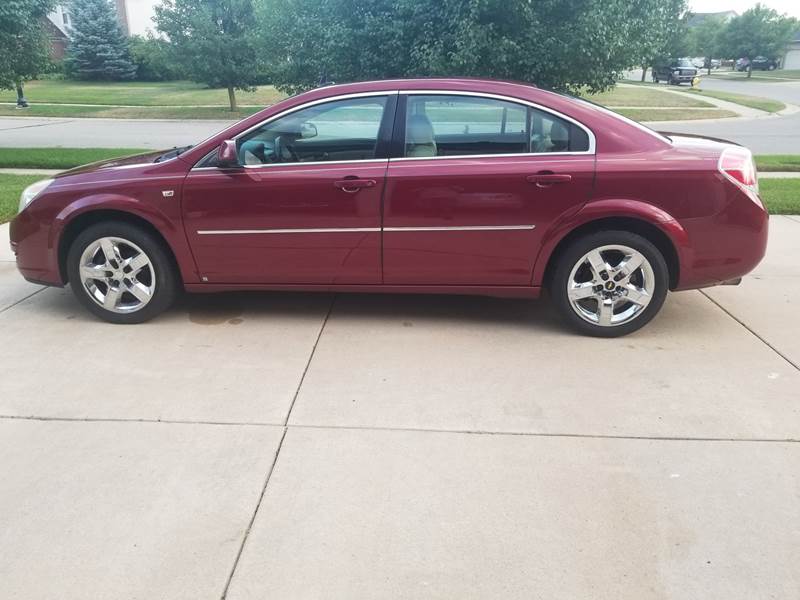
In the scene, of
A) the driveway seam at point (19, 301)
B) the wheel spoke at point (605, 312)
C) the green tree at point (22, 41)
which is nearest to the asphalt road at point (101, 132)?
the green tree at point (22, 41)

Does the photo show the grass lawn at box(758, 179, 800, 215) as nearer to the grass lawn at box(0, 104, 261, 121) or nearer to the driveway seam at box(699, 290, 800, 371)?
the driveway seam at box(699, 290, 800, 371)

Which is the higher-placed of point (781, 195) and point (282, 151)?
point (282, 151)

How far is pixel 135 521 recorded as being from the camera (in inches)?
112

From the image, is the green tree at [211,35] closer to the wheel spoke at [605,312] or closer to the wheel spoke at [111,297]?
the wheel spoke at [111,297]

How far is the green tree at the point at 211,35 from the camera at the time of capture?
2502cm

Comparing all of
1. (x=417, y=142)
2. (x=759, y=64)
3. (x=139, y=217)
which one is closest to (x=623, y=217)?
(x=417, y=142)

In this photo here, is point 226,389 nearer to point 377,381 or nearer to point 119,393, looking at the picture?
point 119,393

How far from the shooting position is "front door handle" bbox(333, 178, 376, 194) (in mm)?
4586

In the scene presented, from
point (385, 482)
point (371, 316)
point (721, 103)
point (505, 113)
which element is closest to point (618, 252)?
point (505, 113)

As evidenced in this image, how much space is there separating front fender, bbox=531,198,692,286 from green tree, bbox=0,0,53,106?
10.2 metres

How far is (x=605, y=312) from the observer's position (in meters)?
4.65

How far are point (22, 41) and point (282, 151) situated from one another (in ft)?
31.5

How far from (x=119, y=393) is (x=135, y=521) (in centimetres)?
125

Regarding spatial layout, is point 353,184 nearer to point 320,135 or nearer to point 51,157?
point 320,135
